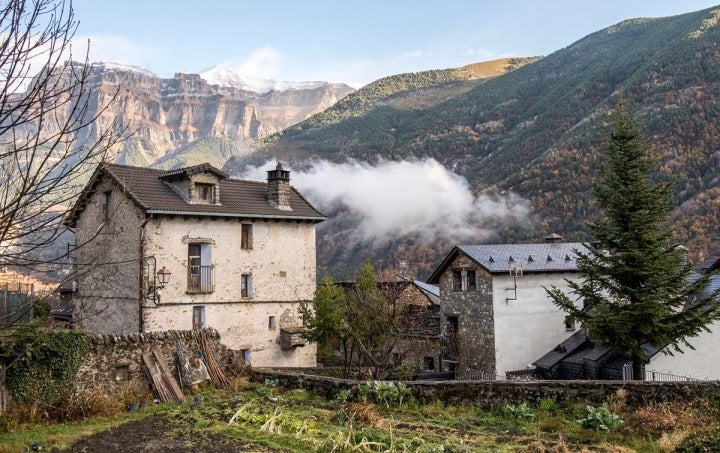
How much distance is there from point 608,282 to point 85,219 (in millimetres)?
22377

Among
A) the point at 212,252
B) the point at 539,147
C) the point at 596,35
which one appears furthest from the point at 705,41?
the point at 212,252

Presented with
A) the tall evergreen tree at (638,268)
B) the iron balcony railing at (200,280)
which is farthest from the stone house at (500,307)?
the iron balcony railing at (200,280)

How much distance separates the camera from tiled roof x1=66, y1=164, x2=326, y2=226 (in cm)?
2334

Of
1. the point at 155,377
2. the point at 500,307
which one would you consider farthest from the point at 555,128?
the point at 155,377

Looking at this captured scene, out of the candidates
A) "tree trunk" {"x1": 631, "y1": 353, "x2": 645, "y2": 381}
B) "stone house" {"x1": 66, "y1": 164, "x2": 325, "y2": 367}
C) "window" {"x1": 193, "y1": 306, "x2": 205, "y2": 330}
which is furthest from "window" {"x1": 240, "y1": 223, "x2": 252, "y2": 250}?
"tree trunk" {"x1": 631, "y1": 353, "x2": 645, "y2": 381}

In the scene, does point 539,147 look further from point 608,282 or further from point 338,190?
point 608,282

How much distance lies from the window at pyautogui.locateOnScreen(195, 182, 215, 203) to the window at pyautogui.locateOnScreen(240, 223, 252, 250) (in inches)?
77.5

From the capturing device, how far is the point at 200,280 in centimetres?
2445

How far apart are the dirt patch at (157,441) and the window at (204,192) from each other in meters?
13.6

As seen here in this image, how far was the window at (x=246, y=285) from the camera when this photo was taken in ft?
85.4

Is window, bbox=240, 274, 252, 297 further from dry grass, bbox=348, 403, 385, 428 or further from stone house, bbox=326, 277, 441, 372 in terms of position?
dry grass, bbox=348, 403, 385, 428

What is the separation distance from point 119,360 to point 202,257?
32.9 ft

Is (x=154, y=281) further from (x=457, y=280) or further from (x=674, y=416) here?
(x=674, y=416)

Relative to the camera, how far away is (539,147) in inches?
3615
